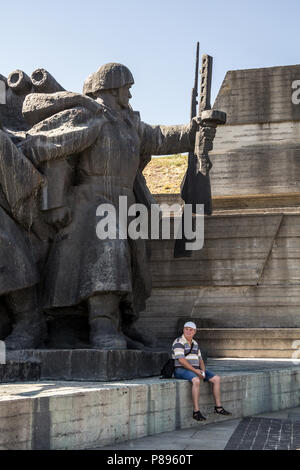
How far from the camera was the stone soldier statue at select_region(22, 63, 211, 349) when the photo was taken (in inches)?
297

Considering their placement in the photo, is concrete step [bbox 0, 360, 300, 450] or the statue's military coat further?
the statue's military coat

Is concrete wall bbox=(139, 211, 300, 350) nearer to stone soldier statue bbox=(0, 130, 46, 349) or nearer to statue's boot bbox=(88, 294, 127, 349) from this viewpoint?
statue's boot bbox=(88, 294, 127, 349)

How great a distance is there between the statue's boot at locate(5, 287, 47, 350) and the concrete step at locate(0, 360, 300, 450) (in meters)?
0.99

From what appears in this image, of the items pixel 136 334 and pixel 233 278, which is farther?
pixel 233 278

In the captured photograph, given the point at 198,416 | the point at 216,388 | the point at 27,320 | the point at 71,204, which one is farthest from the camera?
the point at 71,204

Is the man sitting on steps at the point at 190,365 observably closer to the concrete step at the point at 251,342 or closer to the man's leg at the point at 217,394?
the man's leg at the point at 217,394

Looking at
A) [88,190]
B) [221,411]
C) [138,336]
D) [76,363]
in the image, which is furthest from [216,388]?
[88,190]

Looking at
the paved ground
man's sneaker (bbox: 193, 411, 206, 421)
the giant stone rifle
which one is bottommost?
the paved ground

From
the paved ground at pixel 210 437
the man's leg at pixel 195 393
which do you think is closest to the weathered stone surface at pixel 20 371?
the paved ground at pixel 210 437

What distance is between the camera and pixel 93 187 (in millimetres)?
7883

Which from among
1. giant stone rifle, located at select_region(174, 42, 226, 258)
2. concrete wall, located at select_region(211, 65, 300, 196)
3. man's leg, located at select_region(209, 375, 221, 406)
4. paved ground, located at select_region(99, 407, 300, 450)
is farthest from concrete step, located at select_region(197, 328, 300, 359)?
concrete wall, located at select_region(211, 65, 300, 196)

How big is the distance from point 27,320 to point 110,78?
2.67 meters

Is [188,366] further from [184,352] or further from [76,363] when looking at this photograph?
[76,363]

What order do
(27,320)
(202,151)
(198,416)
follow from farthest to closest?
(202,151) → (27,320) → (198,416)
